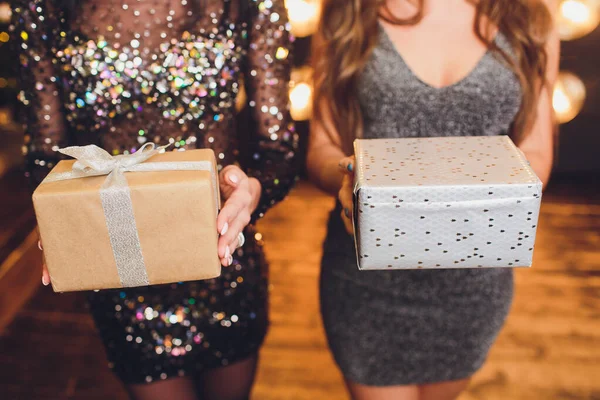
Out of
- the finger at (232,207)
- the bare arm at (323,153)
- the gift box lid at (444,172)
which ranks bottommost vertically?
the bare arm at (323,153)

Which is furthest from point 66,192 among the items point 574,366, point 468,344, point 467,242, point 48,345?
point 574,366

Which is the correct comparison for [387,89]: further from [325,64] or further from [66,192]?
[66,192]

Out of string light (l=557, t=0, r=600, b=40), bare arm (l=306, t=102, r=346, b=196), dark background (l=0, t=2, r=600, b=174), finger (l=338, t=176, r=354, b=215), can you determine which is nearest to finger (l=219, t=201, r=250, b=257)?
finger (l=338, t=176, r=354, b=215)

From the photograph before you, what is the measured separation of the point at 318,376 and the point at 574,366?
90 centimetres

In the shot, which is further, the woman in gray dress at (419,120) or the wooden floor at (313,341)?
the wooden floor at (313,341)

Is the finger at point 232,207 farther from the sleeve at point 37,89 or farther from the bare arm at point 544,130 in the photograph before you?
the bare arm at point 544,130

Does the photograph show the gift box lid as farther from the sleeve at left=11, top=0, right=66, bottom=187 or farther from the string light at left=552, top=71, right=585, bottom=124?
the string light at left=552, top=71, right=585, bottom=124

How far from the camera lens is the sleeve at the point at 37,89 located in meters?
0.90

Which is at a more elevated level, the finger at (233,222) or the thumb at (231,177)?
the thumb at (231,177)

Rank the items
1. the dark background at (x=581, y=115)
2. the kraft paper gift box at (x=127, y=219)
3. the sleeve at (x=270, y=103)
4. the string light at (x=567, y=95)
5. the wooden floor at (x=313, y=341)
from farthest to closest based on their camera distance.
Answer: the dark background at (x=581, y=115)
the string light at (x=567, y=95)
the wooden floor at (x=313, y=341)
the sleeve at (x=270, y=103)
the kraft paper gift box at (x=127, y=219)

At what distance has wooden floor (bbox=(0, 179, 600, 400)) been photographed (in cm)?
193

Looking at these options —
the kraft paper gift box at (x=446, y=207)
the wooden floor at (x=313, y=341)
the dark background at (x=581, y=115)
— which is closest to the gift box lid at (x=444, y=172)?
the kraft paper gift box at (x=446, y=207)

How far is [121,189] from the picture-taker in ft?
2.22

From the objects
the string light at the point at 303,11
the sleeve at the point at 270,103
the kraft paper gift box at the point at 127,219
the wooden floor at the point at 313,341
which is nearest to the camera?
the kraft paper gift box at the point at 127,219
